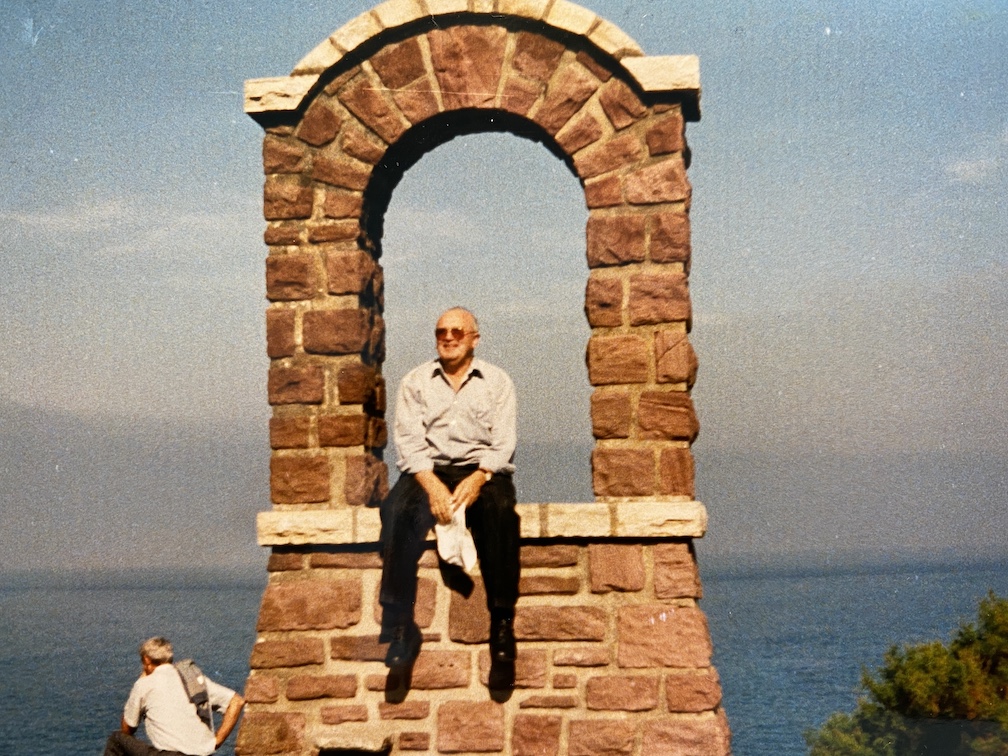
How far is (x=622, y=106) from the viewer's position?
6.08m

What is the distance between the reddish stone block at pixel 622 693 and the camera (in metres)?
5.70

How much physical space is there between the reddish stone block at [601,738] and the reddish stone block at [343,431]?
1.66 meters

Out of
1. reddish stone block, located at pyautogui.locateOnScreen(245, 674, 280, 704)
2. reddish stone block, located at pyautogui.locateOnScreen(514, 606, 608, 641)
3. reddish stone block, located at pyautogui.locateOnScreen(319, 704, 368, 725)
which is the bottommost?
reddish stone block, located at pyautogui.locateOnScreen(319, 704, 368, 725)

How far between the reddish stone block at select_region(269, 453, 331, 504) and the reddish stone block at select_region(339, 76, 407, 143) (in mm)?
1587

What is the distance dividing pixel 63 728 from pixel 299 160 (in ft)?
111

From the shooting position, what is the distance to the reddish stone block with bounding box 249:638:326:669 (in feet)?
19.5

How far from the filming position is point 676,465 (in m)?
5.88

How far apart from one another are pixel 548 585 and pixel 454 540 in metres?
0.58

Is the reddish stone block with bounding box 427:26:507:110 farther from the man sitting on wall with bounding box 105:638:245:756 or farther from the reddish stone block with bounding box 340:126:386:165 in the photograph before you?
the man sitting on wall with bounding box 105:638:245:756

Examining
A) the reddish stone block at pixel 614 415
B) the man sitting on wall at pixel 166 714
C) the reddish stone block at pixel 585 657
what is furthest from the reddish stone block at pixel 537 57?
the man sitting on wall at pixel 166 714

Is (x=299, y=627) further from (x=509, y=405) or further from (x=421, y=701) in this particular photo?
(x=509, y=405)

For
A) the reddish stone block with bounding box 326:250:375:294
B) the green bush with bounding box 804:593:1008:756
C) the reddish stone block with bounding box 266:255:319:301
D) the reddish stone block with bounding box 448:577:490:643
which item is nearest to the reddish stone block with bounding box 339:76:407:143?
the reddish stone block with bounding box 326:250:375:294

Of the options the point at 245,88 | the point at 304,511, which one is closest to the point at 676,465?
the point at 304,511

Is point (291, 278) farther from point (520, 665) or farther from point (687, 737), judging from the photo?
point (687, 737)
